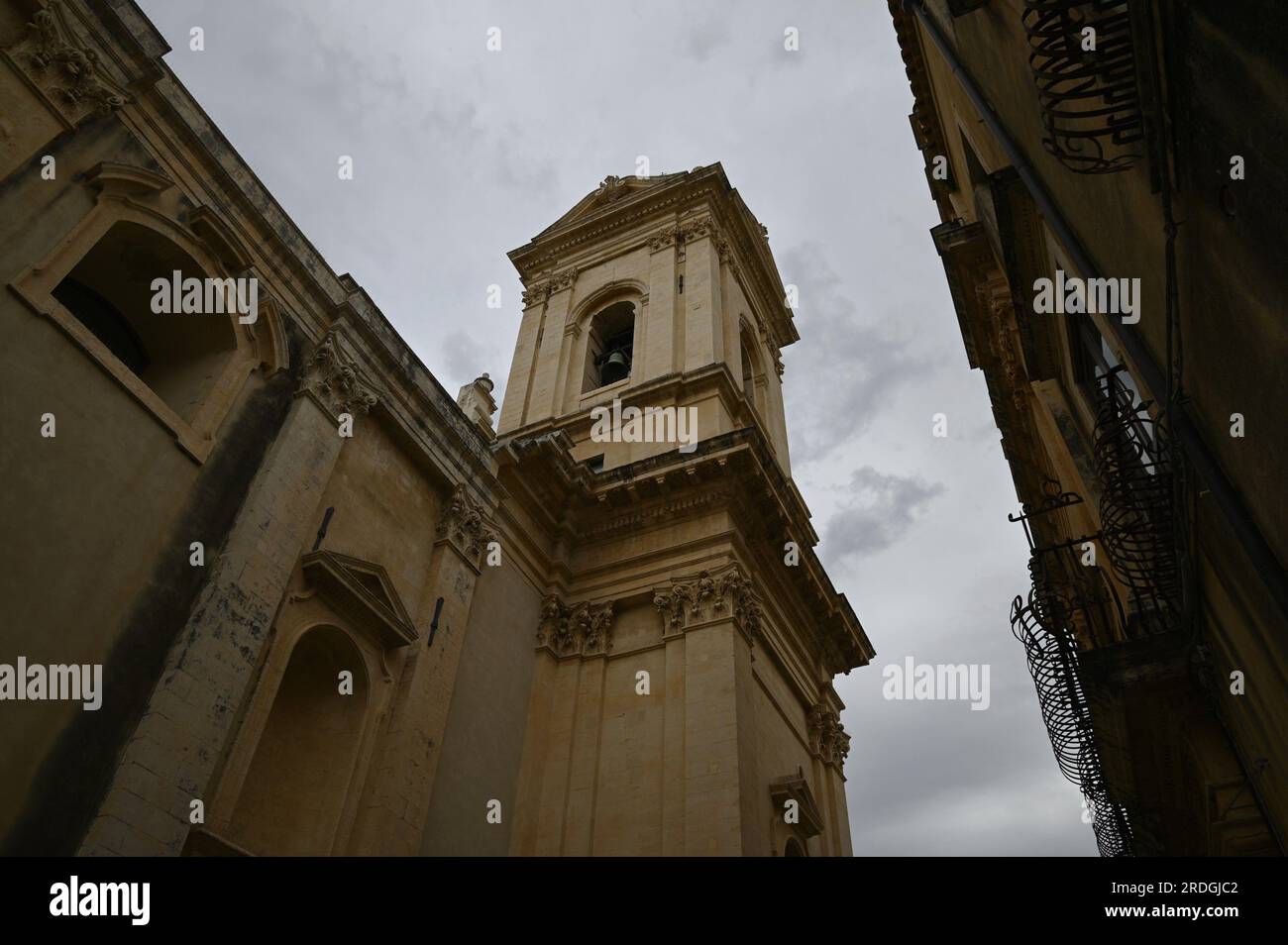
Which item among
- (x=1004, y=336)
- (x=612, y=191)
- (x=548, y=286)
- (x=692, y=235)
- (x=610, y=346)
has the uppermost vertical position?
(x=612, y=191)

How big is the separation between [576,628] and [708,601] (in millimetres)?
2719

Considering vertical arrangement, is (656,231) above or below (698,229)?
above

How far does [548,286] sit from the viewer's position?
87.0ft

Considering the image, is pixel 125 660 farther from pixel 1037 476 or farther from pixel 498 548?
pixel 1037 476

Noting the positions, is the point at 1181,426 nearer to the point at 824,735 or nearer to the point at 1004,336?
the point at 1004,336

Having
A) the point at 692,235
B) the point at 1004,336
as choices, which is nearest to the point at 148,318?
the point at 1004,336

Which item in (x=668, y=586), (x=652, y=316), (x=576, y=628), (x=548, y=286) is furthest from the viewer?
(x=548, y=286)

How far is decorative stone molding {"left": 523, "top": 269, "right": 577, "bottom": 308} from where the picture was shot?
2617 centimetres

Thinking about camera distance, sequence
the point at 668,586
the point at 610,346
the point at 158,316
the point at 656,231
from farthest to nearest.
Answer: the point at 656,231, the point at 610,346, the point at 668,586, the point at 158,316

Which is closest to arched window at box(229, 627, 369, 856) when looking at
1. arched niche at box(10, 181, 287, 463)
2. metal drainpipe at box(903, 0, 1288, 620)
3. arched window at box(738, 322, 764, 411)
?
arched niche at box(10, 181, 287, 463)

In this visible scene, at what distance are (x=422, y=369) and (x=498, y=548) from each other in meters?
3.50

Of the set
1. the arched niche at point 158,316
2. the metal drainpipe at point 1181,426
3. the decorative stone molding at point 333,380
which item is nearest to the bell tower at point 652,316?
the decorative stone molding at point 333,380

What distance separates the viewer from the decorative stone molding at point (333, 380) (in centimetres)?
1247
